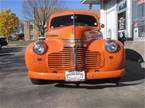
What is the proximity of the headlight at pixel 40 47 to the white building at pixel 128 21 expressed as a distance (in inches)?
215

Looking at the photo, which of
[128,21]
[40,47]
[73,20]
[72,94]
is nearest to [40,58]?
[40,47]

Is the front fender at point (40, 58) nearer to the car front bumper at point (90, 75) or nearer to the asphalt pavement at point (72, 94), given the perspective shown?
the car front bumper at point (90, 75)

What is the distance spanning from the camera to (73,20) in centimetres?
1153

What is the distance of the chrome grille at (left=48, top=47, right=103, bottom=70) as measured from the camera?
9492mm

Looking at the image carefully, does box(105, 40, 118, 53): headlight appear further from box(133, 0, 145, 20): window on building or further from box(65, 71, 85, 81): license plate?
box(133, 0, 145, 20): window on building

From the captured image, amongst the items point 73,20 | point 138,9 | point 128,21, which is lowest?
point 128,21

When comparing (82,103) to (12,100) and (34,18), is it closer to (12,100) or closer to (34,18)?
(12,100)

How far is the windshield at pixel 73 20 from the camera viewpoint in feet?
38.1

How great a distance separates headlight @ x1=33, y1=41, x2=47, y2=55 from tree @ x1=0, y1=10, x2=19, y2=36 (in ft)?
256

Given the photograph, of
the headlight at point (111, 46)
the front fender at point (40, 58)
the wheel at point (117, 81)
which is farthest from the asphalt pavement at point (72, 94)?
the headlight at point (111, 46)

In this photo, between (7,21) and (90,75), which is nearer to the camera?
(90,75)

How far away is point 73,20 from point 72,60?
232 cm

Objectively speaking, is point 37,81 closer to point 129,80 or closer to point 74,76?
point 74,76

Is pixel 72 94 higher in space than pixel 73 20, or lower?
lower
